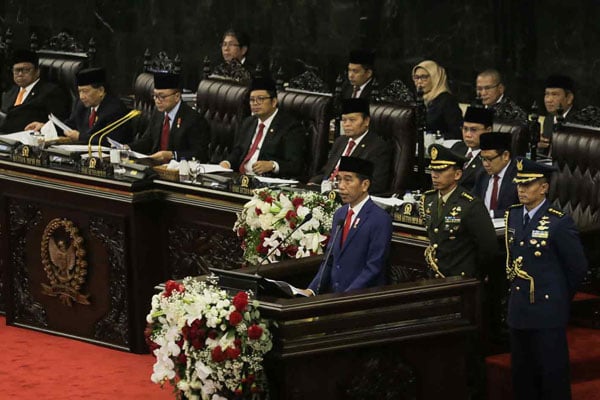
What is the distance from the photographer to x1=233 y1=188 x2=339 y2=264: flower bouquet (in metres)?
8.20

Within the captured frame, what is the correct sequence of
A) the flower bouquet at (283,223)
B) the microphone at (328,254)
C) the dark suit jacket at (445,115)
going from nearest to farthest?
1. the microphone at (328,254)
2. the flower bouquet at (283,223)
3. the dark suit jacket at (445,115)

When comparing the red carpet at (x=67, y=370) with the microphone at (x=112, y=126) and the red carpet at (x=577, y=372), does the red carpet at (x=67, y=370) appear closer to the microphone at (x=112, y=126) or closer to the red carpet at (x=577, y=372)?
the microphone at (x=112, y=126)

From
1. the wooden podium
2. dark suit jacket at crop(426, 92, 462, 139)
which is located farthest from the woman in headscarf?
the wooden podium

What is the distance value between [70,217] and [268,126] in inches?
63.3

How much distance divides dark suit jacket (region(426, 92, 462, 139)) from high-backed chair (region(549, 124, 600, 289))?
7.09ft

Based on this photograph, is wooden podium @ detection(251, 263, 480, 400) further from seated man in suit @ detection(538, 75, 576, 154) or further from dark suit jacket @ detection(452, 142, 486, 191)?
seated man in suit @ detection(538, 75, 576, 154)

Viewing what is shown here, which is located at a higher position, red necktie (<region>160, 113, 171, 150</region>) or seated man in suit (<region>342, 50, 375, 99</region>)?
seated man in suit (<region>342, 50, 375, 99</region>)

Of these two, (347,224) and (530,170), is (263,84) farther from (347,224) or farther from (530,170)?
(530,170)

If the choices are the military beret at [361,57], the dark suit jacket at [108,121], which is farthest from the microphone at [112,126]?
the military beret at [361,57]

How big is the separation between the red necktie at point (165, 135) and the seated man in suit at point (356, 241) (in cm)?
348

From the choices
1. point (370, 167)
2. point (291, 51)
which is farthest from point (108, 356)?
point (291, 51)

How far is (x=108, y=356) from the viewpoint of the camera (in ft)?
30.6

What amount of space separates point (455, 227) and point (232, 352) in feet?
5.89

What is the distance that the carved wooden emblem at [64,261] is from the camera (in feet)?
31.1
